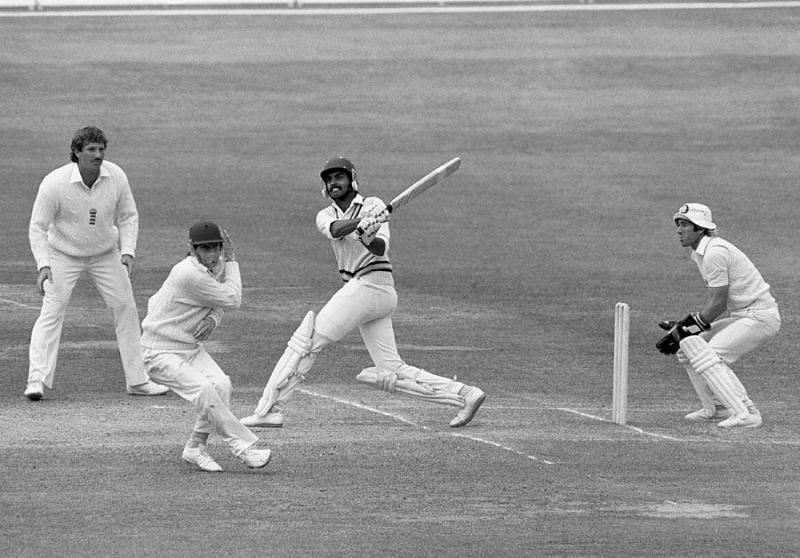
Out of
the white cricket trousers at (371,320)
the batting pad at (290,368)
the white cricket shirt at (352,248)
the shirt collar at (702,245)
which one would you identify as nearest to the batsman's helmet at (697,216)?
the shirt collar at (702,245)

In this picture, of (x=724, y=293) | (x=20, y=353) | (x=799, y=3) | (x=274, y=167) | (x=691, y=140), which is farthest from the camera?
(x=799, y=3)

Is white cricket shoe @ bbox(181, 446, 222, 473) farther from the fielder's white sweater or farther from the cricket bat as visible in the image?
the cricket bat

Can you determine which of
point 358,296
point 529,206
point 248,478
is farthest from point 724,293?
point 529,206

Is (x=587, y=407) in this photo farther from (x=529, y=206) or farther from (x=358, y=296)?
(x=529, y=206)

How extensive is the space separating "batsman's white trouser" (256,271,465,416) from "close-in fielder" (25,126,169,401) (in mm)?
2170

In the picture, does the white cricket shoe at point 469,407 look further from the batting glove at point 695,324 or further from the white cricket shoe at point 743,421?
A: the white cricket shoe at point 743,421

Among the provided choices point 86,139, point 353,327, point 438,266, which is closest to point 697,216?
point 353,327

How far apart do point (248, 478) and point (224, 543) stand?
5.14 ft

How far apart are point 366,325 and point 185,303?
6.26 ft

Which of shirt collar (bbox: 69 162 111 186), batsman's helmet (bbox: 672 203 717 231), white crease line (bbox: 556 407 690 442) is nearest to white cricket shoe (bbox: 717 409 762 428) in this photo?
white crease line (bbox: 556 407 690 442)

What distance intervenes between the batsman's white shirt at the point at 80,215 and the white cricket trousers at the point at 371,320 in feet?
7.76

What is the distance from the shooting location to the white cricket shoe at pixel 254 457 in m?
11.0

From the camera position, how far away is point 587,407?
1410cm

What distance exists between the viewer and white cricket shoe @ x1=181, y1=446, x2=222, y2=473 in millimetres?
11211
